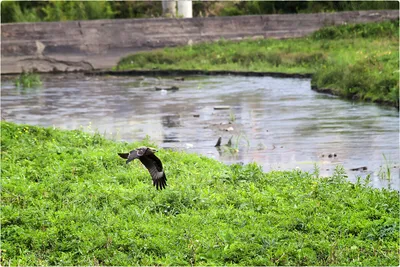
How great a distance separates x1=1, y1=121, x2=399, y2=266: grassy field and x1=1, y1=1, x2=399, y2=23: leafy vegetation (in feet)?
92.4

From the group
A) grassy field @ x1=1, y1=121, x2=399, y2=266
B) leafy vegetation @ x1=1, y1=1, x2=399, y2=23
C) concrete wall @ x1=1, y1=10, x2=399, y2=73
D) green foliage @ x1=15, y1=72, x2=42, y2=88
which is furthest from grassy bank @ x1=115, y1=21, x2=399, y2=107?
grassy field @ x1=1, y1=121, x2=399, y2=266

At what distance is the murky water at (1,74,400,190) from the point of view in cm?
1485

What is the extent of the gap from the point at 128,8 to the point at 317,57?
14544 millimetres

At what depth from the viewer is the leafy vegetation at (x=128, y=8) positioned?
39656mm

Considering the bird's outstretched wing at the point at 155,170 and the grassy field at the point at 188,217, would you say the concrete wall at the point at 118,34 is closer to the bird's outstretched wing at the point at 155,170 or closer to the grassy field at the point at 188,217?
the grassy field at the point at 188,217

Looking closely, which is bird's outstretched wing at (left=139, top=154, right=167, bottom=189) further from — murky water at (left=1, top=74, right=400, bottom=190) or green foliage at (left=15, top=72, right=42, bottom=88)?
green foliage at (left=15, top=72, right=42, bottom=88)

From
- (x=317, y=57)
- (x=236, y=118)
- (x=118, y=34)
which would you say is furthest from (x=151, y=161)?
(x=118, y=34)

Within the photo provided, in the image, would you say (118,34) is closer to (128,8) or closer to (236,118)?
(128,8)

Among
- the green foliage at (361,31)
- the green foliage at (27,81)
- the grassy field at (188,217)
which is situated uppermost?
the grassy field at (188,217)

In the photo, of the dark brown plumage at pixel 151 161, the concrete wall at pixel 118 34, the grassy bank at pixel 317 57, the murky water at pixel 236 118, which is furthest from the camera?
the concrete wall at pixel 118 34

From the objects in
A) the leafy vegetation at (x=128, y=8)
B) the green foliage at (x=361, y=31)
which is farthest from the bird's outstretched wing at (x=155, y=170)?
the leafy vegetation at (x=128, y=8)

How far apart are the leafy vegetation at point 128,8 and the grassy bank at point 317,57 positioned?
17.8ft

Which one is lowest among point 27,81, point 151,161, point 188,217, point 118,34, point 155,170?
point 27,81

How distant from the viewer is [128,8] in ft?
140
